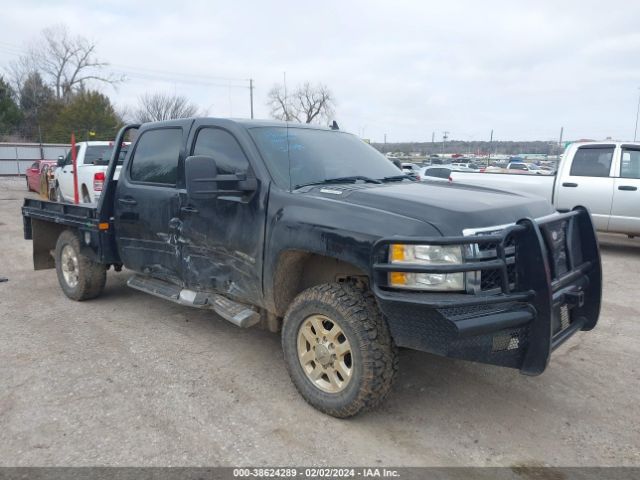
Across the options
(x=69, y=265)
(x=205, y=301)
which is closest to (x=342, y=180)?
(x=205, y=301)

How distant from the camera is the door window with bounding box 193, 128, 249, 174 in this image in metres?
3.89

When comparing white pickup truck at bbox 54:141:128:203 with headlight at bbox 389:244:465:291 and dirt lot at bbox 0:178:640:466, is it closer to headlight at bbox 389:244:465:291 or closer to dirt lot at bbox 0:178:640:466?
dirt lot at bbox 0:178:640:466

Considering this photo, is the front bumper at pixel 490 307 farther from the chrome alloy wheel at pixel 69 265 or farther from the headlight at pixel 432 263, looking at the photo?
the chrome alloy wheel at pixel 69 265

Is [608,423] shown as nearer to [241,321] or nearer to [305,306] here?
[305,306]

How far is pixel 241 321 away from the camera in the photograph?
374 centimetres

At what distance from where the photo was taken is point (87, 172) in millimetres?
11000

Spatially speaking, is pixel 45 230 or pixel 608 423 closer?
pixel 608 423

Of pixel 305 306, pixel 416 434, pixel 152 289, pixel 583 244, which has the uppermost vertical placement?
pixel 583 244

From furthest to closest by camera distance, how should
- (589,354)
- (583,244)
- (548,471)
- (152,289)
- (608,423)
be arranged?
(152,289) < (589,354) < (583,244) < (608,423) < (548,471)

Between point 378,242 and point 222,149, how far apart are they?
178 centimetres

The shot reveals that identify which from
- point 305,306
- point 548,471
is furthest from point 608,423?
point 305,306

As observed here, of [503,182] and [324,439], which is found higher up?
[503,182]

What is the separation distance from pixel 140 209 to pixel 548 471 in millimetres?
3753

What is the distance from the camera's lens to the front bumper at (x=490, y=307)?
2.71m
